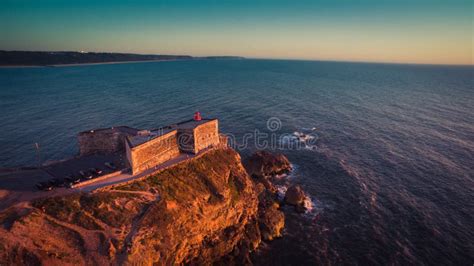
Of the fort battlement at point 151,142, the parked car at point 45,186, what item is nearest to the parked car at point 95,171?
the fort battlement at point 151,142

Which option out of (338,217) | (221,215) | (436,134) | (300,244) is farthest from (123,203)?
(436,134)

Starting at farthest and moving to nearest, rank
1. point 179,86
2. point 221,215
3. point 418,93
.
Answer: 1. point 179,86
2. point 418,93
3. point 221,215

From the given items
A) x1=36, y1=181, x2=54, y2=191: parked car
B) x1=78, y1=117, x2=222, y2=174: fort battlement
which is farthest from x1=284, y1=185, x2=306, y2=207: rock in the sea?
x1=36, y1=181, x2=54, y2=191: parked car

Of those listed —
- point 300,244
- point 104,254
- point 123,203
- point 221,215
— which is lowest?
point 300,244

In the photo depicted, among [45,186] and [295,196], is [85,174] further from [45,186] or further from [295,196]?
[295,196]

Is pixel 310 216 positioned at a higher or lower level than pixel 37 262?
lower

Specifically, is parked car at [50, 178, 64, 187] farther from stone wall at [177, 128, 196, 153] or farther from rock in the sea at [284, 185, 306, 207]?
rock in the sea at [284, 185, 306, 207]

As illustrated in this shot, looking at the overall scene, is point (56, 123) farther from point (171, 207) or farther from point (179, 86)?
point (179, 86)
